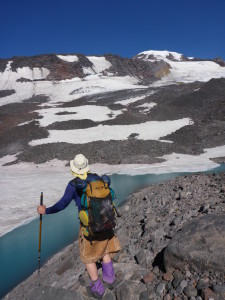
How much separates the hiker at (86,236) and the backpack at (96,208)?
2.8 inches

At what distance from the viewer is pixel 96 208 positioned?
4625mm

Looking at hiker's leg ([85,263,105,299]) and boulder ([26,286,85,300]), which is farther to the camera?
hiker's leg ([85,263,105,299])

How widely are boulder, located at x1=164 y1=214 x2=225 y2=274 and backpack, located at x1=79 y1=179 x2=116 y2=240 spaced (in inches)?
60.8

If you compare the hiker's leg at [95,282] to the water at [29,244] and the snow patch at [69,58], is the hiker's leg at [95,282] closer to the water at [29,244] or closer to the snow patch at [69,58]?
the water at [29,244]

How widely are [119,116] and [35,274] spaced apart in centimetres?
3502

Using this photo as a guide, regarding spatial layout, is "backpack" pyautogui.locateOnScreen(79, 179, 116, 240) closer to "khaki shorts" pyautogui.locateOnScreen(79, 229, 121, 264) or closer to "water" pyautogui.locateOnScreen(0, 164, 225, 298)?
"khaki shorts" pyautogui.locateOnScreen(79, 229, 121, 264)

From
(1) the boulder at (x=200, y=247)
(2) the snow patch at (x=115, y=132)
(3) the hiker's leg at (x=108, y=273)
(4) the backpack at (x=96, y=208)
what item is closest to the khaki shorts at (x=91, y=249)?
(3) the hiker's leg at (x=108, y=273)

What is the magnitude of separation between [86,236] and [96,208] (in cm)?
64

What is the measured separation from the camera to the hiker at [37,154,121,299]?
192 inches

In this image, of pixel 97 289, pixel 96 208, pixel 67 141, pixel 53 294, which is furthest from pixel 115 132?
pixel 96 208

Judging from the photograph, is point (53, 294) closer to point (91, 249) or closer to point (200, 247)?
point (91, 249)

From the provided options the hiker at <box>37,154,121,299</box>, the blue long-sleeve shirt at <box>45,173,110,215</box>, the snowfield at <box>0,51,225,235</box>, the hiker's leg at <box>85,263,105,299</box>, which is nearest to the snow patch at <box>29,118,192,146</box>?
the snowfield at <box>0,51,225,235</box>

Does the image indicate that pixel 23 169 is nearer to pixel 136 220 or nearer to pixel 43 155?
pixel 43 155

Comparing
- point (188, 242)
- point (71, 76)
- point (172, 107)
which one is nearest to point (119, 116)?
point (172, 107)
